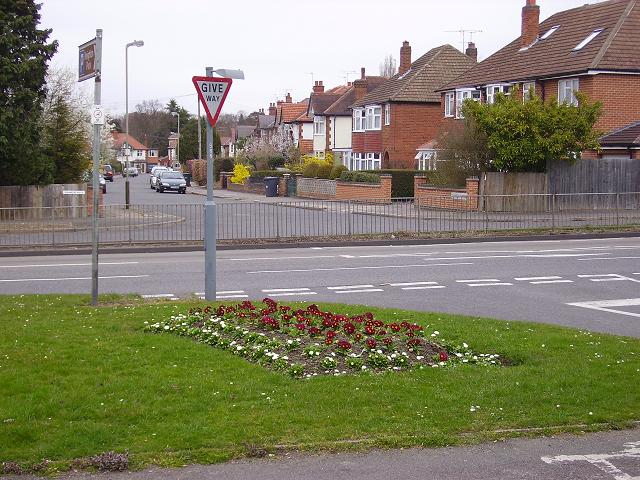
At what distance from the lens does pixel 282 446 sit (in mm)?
5957

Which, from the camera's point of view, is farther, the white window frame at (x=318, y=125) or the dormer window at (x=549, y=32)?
the white window frame at (x=318, y=125)

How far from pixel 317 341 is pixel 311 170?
45.0 meters

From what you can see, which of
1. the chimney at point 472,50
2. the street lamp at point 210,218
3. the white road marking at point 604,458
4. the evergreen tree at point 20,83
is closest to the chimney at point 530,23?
the chimney at point 472,50

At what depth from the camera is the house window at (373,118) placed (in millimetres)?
57156

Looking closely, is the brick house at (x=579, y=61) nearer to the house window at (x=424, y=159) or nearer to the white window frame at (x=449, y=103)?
the white window frame at (x=449, y=103)

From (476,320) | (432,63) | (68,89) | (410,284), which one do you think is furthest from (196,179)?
(476,320)

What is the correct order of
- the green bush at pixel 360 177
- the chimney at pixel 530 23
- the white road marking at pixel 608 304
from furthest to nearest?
the chimney at pixel 530 23, the green bush at pixel 360 177, the white road marking at pixel 608 304

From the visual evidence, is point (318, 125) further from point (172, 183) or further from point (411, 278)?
point (411, 278)

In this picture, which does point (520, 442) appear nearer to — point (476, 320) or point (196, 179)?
point (476, 320)

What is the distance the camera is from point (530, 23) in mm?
45219

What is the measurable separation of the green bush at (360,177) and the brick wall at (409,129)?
9264 millimetres

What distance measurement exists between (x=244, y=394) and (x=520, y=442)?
89.4 inches

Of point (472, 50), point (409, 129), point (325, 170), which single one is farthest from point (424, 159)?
point (472, 50)

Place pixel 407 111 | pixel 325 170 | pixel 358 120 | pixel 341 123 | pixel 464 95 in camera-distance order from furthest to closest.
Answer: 1. pixel 341 123
2. pixel 358 120
3. pixel 407 111
4. pixel 325 170
5. pixel 464 95
